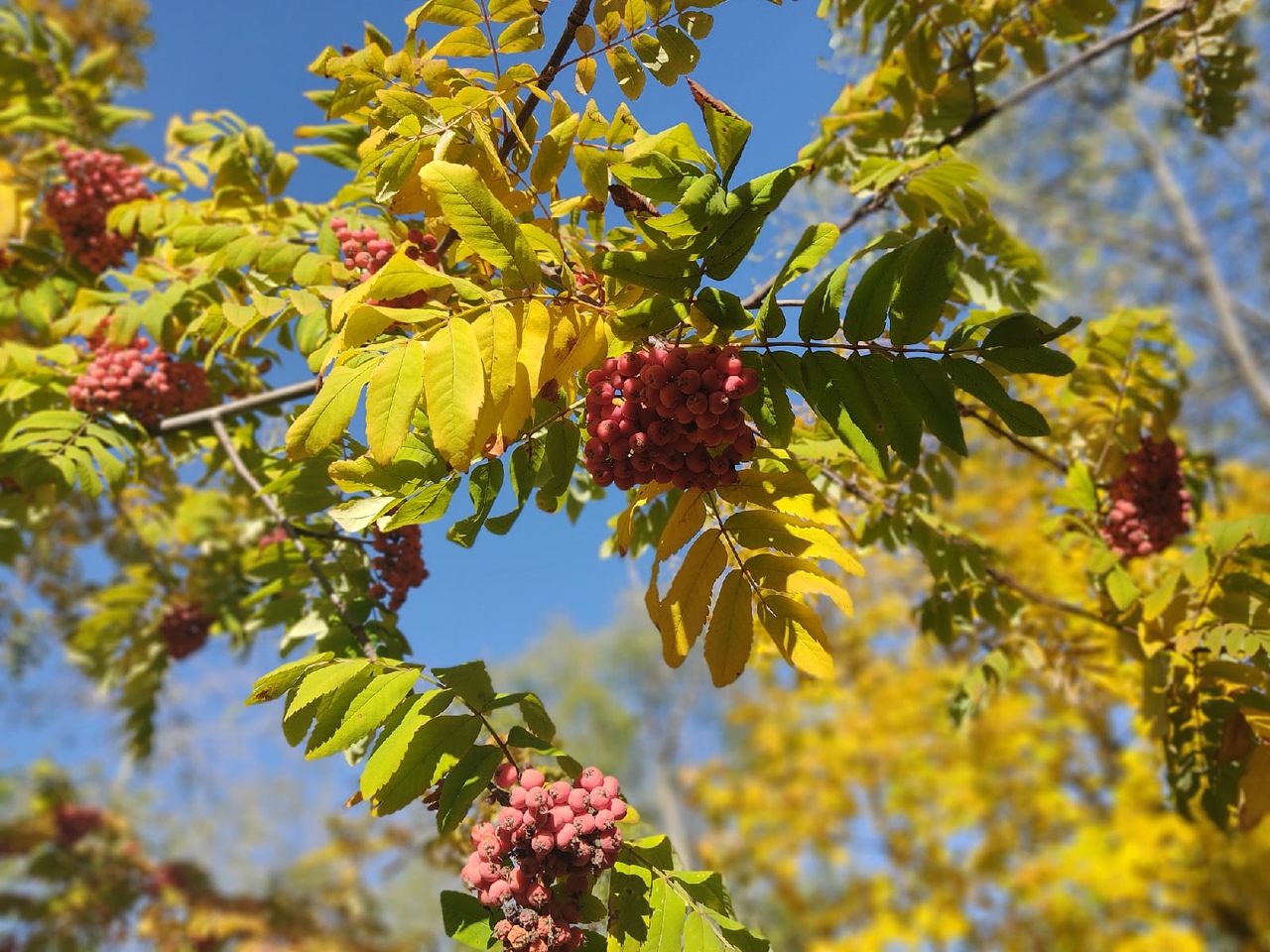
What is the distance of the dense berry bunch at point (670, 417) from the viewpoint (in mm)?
1059

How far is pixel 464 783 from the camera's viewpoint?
3.97 ft

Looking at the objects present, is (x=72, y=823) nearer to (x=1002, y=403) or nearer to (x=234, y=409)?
(x=234, y=409)

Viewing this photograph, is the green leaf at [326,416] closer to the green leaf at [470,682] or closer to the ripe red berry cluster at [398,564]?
the green leaf at [470,682]

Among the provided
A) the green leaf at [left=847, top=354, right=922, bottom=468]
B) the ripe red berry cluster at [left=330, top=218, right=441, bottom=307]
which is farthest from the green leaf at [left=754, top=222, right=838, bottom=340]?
the ripe red berry cluster at [left=330, top=218, right=441, bottom=307]

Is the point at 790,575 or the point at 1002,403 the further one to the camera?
the point at 790,575

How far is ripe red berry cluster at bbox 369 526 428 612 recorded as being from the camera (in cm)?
176

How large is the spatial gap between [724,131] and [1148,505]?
1.91 meters

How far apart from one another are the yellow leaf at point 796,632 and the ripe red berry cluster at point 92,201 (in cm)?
240

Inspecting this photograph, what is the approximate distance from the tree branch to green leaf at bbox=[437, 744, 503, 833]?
1029cm

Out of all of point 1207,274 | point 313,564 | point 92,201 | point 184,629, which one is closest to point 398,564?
point 313,564

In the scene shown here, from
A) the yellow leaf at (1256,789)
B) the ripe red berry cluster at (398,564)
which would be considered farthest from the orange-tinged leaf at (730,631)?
the yellow leaf at (1256,789)

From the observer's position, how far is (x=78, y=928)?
552cm

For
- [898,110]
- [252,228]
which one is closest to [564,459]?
[252,228]

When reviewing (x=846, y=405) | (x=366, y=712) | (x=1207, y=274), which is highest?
(x=1207, y=274)
